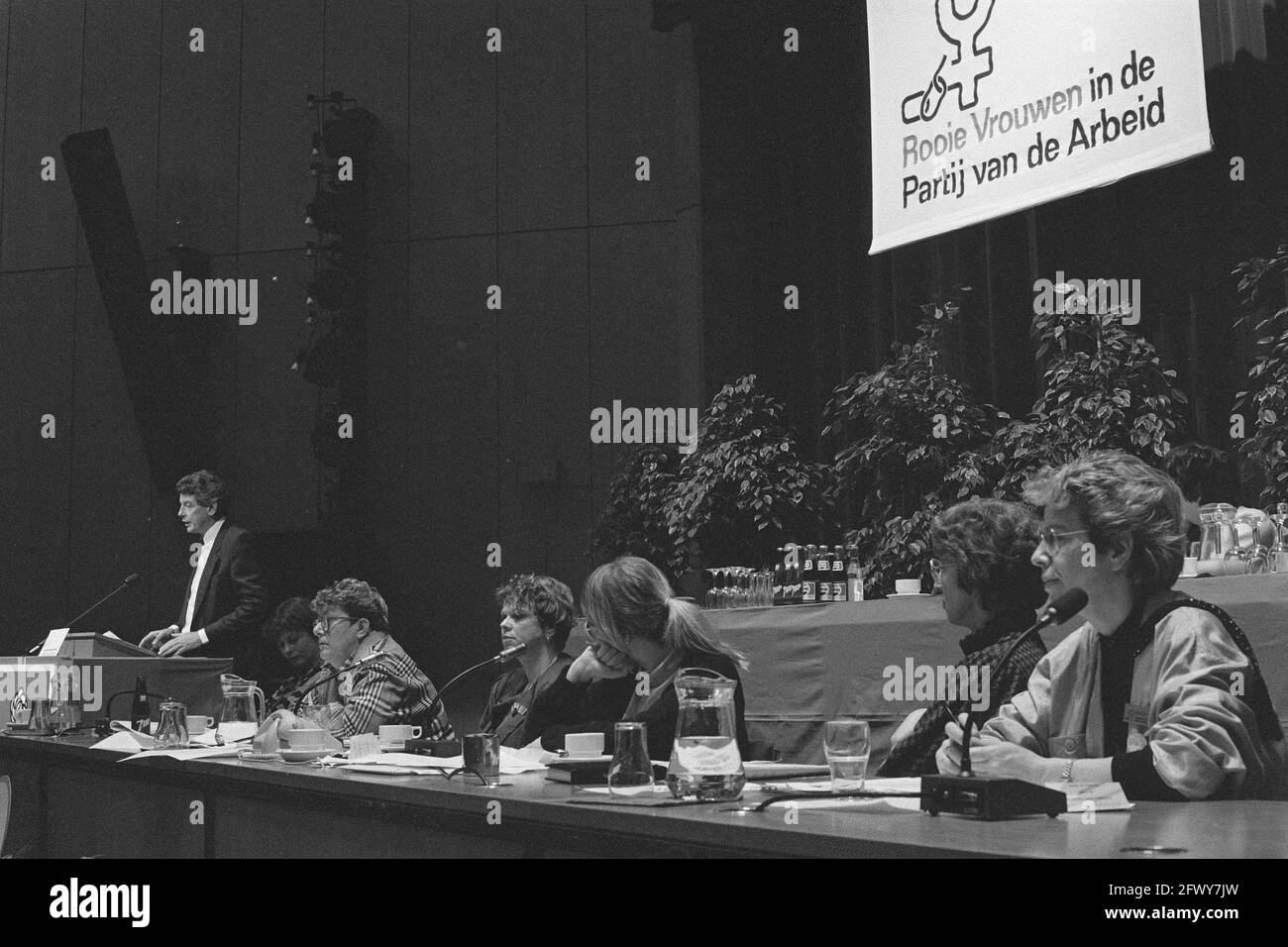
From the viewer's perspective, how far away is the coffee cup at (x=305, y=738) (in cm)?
263

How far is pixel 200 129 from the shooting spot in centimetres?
805

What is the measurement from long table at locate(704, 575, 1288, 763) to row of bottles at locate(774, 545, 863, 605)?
216 mm

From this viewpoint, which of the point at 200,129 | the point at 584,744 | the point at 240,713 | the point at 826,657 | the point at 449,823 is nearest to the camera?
the point at 449,823

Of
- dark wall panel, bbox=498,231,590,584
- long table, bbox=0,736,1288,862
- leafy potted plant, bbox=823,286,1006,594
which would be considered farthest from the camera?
dark wall panel, bbox=498,231,590,584

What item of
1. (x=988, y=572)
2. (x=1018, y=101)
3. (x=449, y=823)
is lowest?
(x=449, y=823)

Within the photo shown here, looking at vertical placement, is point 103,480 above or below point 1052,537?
above

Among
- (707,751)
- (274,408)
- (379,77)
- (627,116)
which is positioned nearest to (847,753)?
(707,751)

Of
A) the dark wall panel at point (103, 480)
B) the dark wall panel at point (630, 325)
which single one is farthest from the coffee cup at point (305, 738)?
the dark wall panel at point (103, 480)

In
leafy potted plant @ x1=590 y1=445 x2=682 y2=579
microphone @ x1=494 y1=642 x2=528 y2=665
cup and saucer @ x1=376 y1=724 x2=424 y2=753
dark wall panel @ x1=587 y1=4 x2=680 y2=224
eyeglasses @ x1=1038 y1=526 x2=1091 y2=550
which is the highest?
dark wall panel @ x1=587 y1=4 x2=680 y2=224

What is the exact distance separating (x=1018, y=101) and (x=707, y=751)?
267cm

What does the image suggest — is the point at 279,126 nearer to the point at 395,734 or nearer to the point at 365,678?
the point at 365,678

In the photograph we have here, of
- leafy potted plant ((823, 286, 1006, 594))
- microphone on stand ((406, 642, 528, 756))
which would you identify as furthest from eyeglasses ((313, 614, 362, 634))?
leafy potted plant ((823, 286, 1006, 594))

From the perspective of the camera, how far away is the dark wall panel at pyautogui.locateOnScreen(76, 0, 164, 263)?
8102 millimetres

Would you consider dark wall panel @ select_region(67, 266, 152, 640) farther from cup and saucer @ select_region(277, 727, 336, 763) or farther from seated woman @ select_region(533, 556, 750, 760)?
seated woman @ select_region(533, 556, 750, 760)
